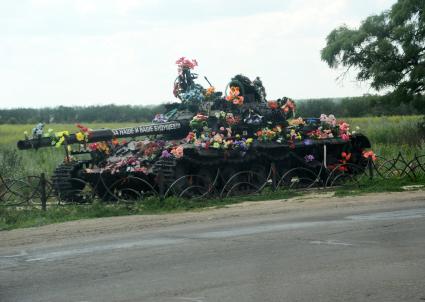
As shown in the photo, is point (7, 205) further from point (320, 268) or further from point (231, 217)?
point (320, 268)

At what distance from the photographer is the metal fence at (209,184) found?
58.2 ft

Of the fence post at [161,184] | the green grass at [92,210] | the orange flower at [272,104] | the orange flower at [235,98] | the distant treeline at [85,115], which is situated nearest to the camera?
the green grass at [92,210]

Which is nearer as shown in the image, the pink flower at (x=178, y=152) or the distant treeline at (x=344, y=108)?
the pink flower at (x=178, y=152)

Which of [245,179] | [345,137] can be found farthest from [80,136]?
[345,137]

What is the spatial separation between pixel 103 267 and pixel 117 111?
60.6 metres

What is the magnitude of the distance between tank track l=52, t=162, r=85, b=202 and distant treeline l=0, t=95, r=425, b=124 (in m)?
40.7

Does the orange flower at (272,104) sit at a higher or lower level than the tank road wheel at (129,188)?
higher

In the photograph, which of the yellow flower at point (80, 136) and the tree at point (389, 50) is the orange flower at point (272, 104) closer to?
the yellow flower at point (80, 136)

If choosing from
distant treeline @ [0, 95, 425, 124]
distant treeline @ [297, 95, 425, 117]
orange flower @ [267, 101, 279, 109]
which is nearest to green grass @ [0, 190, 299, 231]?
orange flower @ [267, 101, 279, 109]

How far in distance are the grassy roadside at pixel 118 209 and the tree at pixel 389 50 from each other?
23.9 metres

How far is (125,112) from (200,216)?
2180 inches

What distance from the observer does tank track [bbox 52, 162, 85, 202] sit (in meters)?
19.2

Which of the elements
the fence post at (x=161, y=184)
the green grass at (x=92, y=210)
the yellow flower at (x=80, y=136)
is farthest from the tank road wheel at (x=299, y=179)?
the yellow flower at (x=80, y=136)

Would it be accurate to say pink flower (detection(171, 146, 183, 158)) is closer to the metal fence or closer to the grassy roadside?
the metal fence
